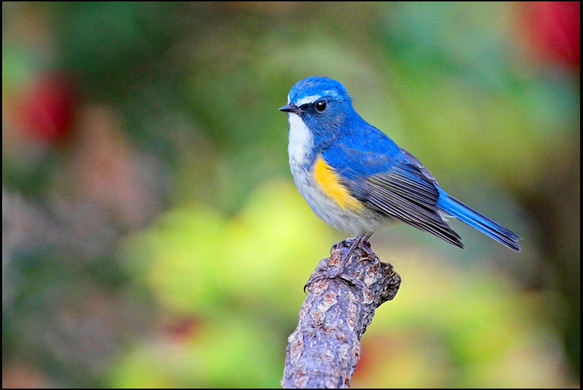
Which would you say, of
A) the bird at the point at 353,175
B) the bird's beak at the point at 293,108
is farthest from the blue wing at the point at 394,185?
the bird's beak at the point at 293,108

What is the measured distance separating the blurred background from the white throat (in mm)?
199

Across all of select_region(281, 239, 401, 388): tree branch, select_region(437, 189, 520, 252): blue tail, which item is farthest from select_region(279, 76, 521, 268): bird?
select_region(281, 239, 401, 388): tree branch

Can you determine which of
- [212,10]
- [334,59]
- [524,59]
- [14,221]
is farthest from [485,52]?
[14,221]

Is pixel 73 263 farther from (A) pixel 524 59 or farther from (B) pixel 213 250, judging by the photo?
(A) pixel 524 59

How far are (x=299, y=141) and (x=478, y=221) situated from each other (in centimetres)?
87

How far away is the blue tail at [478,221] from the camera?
3305mm

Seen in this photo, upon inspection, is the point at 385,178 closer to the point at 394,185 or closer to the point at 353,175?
the point at 394,185

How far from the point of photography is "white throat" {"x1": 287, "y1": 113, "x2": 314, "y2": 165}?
11.4 ft

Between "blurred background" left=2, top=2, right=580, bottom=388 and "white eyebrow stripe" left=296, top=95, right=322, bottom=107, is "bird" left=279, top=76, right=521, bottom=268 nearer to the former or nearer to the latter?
"white eyebrow stripe" left=296, top=95, right=322, bottom=107

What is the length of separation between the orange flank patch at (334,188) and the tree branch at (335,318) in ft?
0.63

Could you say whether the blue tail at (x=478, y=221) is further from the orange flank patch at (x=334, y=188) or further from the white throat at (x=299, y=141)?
the white throat at (x=299, y=141)

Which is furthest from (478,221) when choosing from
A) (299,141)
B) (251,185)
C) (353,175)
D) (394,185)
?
(251,185)

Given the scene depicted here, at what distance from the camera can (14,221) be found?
15.1ft

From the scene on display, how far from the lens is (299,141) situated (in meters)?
3.51
